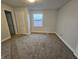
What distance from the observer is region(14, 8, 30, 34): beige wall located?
777 centimetres

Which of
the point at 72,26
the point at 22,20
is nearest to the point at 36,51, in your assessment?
the point at 72,26

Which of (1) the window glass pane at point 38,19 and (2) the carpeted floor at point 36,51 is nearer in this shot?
(2) the carpeted floor at point 36,51

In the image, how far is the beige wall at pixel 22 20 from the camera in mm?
7766

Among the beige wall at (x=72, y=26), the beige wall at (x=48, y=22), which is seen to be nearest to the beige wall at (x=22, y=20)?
the beige wall at (x=48, y=22)

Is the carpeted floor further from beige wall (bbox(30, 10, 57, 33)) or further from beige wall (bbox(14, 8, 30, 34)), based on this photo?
beige wall (bbox(30, 10, 57, 33))

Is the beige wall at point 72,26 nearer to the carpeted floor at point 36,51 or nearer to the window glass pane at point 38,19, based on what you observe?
the carpeted floor at point 36,51

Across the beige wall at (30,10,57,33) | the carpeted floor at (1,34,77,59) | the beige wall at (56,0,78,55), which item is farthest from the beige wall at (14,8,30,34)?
the beige wall at (56,0,78,55)

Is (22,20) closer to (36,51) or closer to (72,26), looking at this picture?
(36,51)

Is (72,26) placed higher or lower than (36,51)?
higher

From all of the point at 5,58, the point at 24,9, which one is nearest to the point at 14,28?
the point at 24,9

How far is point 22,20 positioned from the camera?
788 cm

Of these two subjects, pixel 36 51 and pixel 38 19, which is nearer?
pixel 36 51

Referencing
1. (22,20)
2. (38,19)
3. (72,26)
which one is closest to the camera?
(72,26)

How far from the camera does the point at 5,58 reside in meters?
3.29
